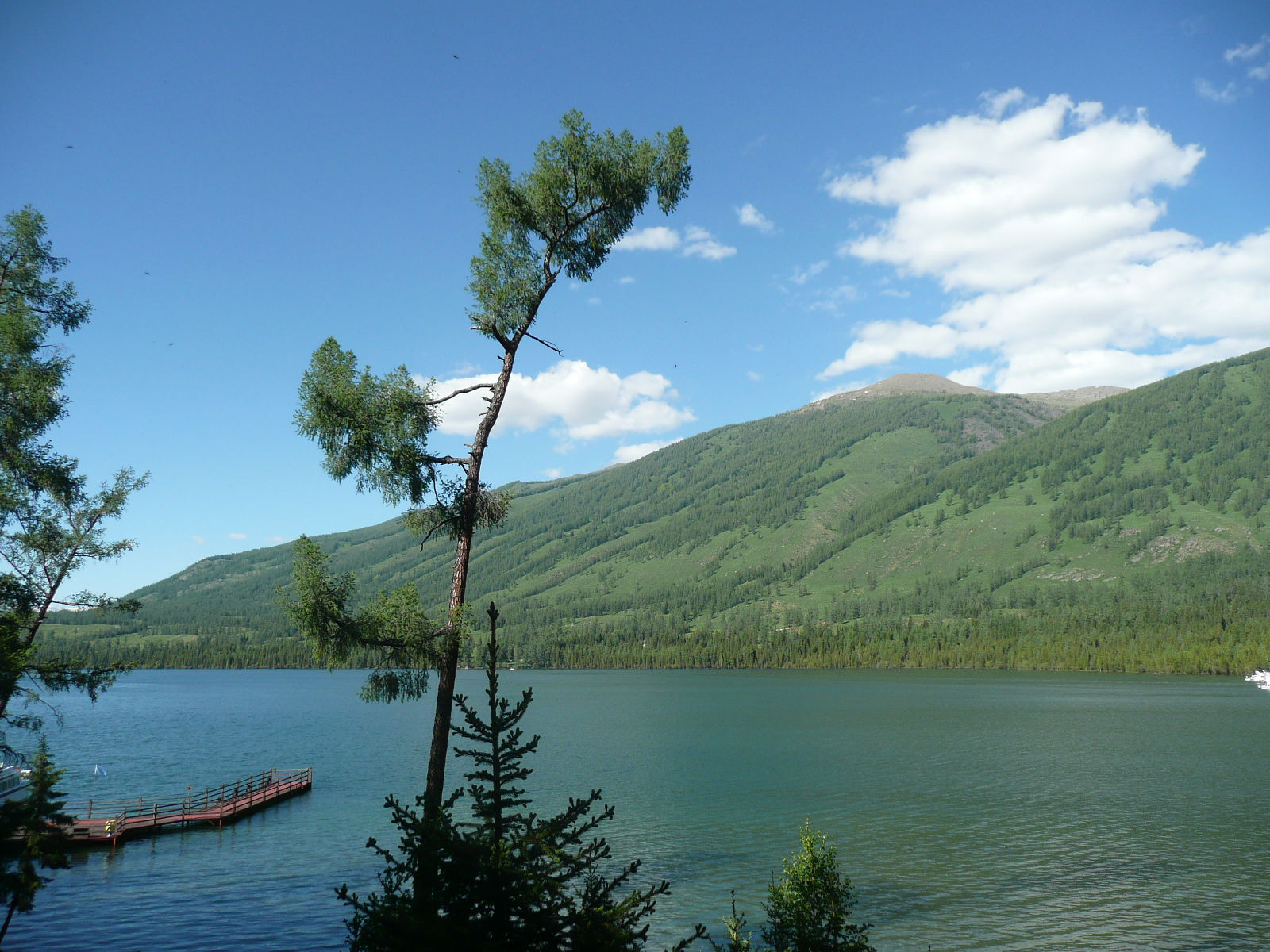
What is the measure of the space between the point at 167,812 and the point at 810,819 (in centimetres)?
3971

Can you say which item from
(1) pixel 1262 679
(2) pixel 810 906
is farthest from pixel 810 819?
(1) pixel 1262 679

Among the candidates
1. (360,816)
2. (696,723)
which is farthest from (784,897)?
(696,723)

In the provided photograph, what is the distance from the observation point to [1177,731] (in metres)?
87.0

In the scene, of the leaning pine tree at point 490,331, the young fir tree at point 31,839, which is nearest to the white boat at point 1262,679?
the leaning pine tree at point 490,331

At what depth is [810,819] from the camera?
43500 millimetres

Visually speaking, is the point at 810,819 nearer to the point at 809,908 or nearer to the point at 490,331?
the point at 809,908

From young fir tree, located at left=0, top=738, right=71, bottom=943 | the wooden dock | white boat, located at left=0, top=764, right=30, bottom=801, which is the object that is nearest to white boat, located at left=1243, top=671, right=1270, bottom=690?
the wooden dock

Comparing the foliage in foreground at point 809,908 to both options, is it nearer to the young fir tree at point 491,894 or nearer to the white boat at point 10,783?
the young fir tree at point 491,894

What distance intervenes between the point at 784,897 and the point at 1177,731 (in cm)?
9155

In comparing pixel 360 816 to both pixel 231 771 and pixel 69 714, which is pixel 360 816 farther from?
pixel 69 714

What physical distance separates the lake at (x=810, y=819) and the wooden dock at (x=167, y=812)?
127 centimetres

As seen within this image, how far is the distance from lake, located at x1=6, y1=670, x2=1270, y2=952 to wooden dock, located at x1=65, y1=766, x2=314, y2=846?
50.1 inches

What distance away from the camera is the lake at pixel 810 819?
31188 millimetres

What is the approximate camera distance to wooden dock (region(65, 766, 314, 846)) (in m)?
42.1
